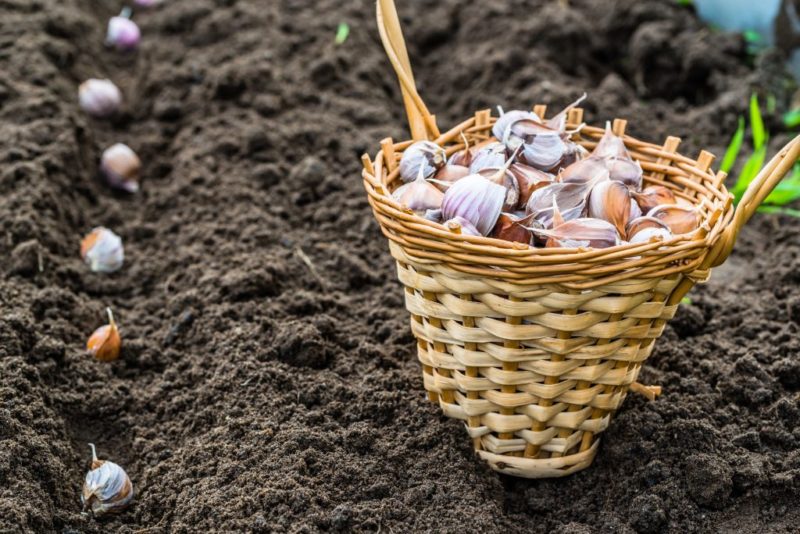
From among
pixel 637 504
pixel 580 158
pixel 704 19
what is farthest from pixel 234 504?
pixel 704 19

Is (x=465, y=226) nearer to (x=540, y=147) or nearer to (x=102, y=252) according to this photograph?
(x=540, y=147)

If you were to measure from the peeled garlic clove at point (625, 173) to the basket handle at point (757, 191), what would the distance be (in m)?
0.29

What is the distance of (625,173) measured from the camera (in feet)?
6.12

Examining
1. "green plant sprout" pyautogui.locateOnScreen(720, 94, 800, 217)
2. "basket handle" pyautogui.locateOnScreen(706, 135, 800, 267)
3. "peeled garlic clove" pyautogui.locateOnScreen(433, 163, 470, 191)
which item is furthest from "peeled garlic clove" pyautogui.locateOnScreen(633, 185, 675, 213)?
"green plant sprout" pyautogui.locateOnScreen(720, 94, 800, 217)

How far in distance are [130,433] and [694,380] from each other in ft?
4.20

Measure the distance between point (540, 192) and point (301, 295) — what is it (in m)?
0.82

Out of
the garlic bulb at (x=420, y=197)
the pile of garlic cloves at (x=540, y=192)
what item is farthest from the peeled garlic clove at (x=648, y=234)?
the garlic bulb at (x=420, y=197)

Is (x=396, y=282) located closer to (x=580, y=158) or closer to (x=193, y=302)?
(x=193, y=302)

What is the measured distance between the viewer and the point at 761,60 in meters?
3.46

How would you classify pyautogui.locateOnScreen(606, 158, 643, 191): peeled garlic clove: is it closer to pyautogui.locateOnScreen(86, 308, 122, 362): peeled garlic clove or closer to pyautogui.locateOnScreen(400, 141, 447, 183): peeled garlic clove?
pyautogui.locateOnScreen(400, 141, 447, 183): peeled garlic clove

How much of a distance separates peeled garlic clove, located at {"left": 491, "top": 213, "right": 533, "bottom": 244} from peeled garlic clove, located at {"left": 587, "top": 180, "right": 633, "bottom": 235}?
0.43ft

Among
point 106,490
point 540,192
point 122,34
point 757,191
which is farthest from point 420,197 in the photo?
point 122,34

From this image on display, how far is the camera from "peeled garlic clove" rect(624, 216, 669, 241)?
1.69m

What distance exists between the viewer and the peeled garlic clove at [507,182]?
175 cm
